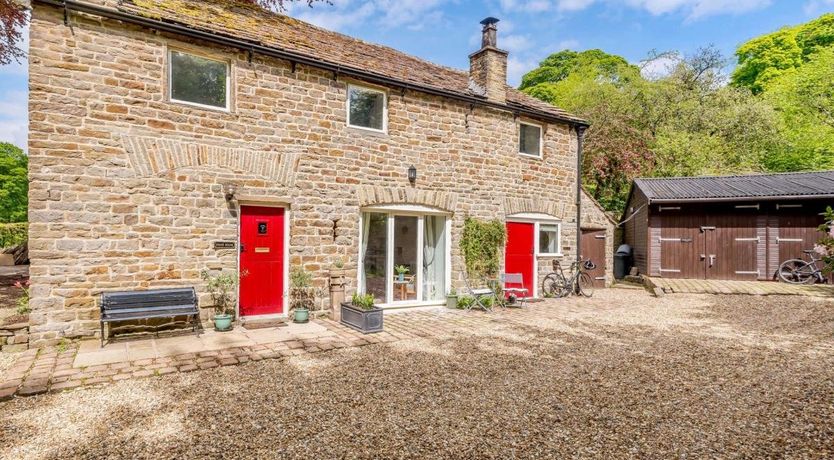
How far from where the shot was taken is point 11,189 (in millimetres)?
32250

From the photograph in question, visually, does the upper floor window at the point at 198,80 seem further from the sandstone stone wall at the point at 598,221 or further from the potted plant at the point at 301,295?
the sandstone stone wall at the point at 598,221

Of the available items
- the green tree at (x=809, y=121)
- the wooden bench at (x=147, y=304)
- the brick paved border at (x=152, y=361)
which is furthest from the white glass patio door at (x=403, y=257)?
the green tree at (x=809, y=121)

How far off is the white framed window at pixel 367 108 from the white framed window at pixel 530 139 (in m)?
3.98

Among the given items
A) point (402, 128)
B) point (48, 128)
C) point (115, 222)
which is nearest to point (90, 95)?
point (48, 128)

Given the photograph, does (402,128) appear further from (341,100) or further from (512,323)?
(512,323)

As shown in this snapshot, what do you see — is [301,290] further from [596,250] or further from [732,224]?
[732,224]

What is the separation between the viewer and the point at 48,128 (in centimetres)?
588

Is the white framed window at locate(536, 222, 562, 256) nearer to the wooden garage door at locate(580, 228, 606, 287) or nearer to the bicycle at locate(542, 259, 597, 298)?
the bicycle at locate(542, 259, 597, 298)

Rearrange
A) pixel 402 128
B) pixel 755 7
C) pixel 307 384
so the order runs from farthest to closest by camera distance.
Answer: pixel 755 7 → pixel 402 128 → pixel 307 384

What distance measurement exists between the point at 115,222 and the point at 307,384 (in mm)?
4142

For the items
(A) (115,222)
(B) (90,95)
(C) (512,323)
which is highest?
(B) (90,95)

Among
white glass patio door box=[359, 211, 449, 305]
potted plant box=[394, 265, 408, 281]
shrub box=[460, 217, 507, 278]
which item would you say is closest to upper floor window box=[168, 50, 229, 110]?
white glass patio door box=[359, 211, 449, 305]

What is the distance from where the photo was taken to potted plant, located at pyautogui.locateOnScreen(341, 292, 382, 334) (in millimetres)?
6980

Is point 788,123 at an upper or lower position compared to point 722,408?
upper
